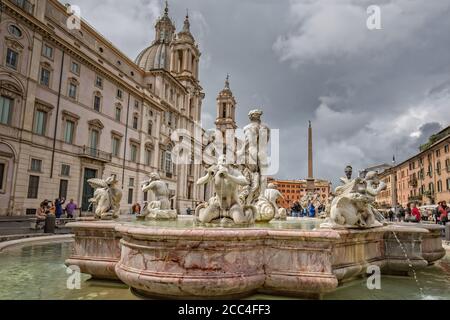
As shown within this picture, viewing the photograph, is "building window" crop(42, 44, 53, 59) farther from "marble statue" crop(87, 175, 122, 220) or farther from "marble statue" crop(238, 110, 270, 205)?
"marble statue" crop(238, 110, 270, 205)

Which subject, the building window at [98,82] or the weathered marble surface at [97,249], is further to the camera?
the building window at [98,82]

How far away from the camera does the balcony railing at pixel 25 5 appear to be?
20348 millimetres

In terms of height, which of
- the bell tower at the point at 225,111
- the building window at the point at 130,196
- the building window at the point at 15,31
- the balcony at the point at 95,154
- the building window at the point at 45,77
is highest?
the bell tower at the point at 225,111

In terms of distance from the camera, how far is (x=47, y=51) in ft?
75.5

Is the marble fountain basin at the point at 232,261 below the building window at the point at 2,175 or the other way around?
below

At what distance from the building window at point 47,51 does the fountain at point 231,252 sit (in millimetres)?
22379

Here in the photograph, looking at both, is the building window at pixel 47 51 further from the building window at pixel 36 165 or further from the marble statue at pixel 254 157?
the marble statue at pixel 254 157

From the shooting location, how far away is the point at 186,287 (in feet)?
11.6

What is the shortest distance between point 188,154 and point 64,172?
24.1 m

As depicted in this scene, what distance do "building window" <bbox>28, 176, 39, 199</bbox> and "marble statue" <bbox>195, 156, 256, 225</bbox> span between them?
20.0 meters

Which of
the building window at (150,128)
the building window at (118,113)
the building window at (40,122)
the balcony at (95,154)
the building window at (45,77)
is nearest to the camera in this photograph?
the building window at (40,122)

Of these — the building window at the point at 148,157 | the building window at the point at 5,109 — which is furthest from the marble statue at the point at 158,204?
the building window at the point at 148,157

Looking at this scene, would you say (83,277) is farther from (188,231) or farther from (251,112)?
(251,112)

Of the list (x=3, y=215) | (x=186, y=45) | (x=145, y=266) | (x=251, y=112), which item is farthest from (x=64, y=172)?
(x=186, y=45)
